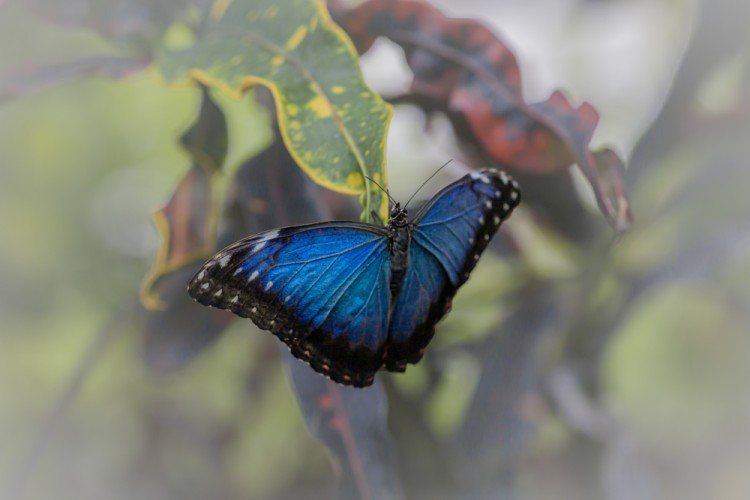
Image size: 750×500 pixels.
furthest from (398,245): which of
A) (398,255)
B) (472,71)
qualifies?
(472,71)

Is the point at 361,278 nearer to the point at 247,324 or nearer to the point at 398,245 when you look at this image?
the point at 398,245

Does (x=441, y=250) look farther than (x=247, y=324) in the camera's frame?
No

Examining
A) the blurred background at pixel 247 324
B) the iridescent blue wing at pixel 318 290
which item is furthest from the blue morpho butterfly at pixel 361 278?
the blurred background at pixel 247 324

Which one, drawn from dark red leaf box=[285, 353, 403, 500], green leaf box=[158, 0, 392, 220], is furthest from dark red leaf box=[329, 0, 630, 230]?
dark red leaf box=[285, 353, 403, 500]

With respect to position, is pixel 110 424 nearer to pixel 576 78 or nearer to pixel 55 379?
pixel 55 379

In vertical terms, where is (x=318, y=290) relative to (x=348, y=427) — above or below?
above

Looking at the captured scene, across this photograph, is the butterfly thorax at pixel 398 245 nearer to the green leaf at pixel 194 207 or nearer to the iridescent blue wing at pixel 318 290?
the iridescent blue wing at pixel 318 290

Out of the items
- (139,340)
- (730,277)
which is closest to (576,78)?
(730,277)

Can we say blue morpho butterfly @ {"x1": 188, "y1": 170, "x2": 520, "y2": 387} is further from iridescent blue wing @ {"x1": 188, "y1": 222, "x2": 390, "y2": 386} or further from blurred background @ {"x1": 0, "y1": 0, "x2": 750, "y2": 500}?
blurred background @ {"x1": 0, "y1": 0, "x2": 750, "y2": 500}
